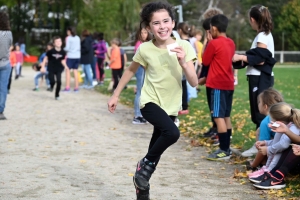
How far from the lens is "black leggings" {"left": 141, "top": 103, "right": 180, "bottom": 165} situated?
17.7ft

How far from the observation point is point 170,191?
249 inches

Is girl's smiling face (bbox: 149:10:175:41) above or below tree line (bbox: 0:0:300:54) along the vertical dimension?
above

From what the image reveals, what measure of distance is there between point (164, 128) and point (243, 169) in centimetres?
236

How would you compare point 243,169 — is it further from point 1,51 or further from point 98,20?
point 98,20

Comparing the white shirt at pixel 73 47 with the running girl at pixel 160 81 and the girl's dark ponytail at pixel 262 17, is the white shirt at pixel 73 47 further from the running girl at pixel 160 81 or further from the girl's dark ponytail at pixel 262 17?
the running girl at pixel 160 81

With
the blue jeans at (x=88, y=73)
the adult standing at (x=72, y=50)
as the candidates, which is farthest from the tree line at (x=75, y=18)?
the adult standing at (x=72, y=50)

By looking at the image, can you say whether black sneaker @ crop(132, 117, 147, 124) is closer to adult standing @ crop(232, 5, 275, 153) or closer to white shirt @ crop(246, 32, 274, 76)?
adult standing @ crop(232, 5, 275, 153)

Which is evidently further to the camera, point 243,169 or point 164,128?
point 243,169

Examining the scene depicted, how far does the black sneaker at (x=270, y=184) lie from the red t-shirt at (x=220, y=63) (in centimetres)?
189

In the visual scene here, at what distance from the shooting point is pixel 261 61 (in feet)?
25.7

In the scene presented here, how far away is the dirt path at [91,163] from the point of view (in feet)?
20.5

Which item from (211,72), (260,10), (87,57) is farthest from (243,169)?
(87,57)

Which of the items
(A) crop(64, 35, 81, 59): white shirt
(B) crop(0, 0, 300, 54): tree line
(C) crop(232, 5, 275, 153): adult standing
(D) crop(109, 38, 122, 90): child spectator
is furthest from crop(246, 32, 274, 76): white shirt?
(B) crop(0, 0, 300, 54): tree line

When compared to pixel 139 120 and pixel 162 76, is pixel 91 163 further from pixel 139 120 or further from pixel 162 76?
pixel 139 120
